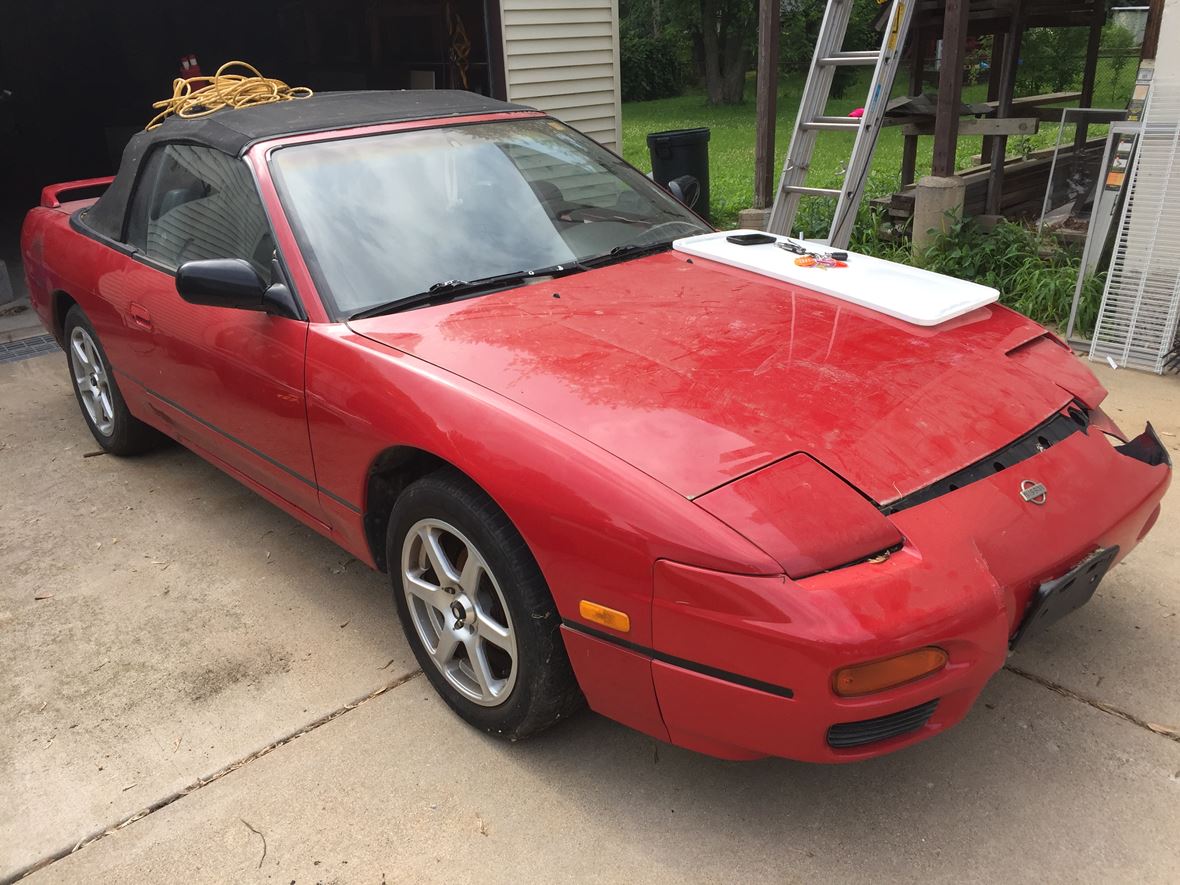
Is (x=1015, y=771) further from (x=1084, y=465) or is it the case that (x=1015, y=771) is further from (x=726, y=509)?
(x=726, y=509)

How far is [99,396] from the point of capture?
4461 millimetres

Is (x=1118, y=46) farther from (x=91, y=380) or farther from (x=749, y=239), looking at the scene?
(x=91, y=380)

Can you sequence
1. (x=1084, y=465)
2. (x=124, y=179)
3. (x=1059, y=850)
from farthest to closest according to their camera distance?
(x=124, y=179) → (x=1084, y=465) → (x=1059, y=850)

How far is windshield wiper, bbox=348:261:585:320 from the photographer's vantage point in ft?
9.11

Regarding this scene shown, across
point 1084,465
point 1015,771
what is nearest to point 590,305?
point 1084,465

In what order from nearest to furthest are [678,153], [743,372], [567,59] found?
[743,372]
[678,153]
[567,59]

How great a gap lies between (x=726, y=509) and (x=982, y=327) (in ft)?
4.32

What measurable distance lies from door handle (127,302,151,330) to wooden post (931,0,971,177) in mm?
4936

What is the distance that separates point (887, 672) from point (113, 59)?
16.0 meters

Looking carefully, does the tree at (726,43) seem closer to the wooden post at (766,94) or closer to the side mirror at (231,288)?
the wooden post at (766,94)

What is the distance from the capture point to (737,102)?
28.3m

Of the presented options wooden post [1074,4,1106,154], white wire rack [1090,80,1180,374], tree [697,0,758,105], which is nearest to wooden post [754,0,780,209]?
wooden post [1074,4,1106,154]

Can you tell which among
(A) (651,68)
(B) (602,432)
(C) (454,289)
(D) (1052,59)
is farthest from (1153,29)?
(A) (651,68)

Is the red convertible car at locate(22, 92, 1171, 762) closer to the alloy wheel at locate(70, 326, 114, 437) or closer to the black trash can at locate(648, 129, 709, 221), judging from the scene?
the alloy wheel at locate(70, 326, 114, 437)
